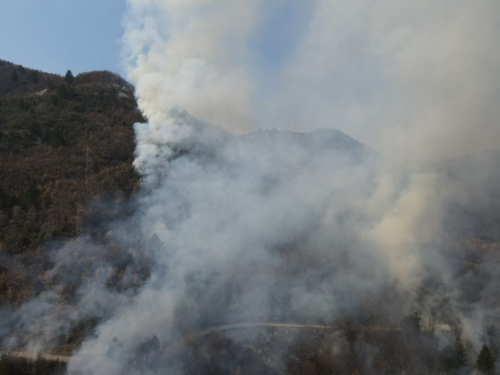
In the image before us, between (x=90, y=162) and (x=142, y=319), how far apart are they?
2577cm

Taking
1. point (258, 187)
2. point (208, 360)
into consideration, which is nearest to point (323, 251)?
point (258, 187)

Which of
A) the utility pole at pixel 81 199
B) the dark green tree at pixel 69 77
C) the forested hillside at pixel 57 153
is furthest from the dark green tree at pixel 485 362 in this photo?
the dark green tree at pixel 69 77

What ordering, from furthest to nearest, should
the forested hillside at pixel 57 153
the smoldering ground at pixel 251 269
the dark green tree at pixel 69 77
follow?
1. the dark green tree at pixel 69 77
2. the forested hillside at pixel 57 153
3. the smoldering ground at pixel 251 269

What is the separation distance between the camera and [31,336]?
29.7m

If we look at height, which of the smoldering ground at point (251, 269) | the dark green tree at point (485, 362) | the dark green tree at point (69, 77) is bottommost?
the dark green tree at point (485, 362)

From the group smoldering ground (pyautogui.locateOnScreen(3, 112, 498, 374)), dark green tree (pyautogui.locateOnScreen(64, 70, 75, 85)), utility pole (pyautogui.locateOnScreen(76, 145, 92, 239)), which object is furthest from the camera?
dark green tree (pyautogui.locateOnScreen(64, 70, 75, 85))

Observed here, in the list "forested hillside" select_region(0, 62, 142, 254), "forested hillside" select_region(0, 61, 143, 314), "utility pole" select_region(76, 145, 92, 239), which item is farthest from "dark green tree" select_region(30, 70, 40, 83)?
"utility pole" select_region(76, 145, 92, 239)

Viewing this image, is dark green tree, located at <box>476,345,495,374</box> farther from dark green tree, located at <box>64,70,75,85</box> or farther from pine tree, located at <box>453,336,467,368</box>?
dark green tree, located at <box>64,70,75,85</box>

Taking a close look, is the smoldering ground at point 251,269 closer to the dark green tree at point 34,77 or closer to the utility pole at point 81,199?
the utility pole at point 81,199

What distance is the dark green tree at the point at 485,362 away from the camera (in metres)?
31.7

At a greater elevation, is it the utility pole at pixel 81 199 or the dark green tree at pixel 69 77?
the dark green tree at pixel 69 77

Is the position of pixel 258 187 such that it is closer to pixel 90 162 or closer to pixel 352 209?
pixel 352 209

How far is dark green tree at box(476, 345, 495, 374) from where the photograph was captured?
31.7m

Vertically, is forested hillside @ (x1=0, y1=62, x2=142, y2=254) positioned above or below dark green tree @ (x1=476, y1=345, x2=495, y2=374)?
above
